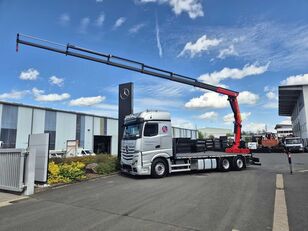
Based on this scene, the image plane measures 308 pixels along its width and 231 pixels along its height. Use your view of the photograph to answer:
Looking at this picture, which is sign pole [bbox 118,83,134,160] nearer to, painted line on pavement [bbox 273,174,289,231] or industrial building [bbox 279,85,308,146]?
painted line on pavement [bbox 273,174,289,231]

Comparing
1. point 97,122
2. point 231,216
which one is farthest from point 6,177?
point 97,122

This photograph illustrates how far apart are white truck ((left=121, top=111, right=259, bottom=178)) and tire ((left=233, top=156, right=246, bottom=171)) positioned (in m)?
2.02

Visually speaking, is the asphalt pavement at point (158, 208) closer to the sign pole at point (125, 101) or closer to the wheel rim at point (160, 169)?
the wheel rim at point (160, 169)

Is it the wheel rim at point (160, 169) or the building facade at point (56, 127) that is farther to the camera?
the building facade at point (56, 127)

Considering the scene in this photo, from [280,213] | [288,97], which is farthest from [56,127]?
[288,97]

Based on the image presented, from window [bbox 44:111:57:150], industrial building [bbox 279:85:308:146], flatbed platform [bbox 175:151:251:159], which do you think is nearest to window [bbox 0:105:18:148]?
window [bbox 44:111:57:150]

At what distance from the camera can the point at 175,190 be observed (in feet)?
36.7

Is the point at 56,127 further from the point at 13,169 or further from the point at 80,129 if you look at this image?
the point at 13,169

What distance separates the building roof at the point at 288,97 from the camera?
56.8 metres

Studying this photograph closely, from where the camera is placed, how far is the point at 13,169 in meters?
11.6

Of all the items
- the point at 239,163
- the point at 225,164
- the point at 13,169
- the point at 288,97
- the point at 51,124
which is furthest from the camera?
the point at 288,97

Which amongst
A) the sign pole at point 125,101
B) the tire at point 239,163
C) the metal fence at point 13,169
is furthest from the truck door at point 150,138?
the metal fence at point 13,169

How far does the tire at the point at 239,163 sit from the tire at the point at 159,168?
5104 mm

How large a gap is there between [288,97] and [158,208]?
64.5 meters
